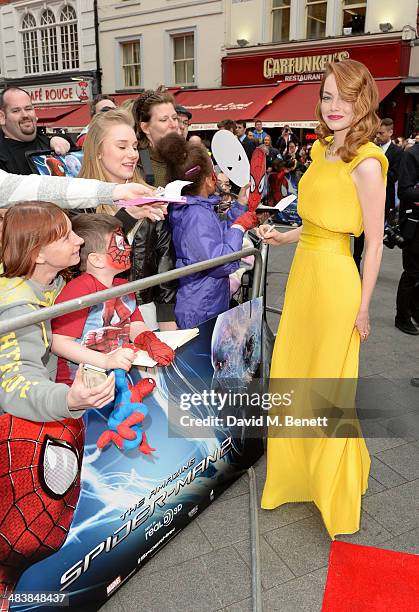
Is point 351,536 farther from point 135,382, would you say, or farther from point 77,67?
point 77,67

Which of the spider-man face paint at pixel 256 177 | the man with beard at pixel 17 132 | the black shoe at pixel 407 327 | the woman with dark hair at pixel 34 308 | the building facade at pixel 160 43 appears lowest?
the black shoe at pixel 407 327

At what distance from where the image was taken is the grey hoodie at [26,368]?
1.55 m

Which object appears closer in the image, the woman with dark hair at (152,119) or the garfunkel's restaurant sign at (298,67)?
the woman with dark hair at (152,119)

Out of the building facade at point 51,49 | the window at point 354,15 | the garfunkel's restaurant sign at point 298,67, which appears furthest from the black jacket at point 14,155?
the building facade at point 51,49

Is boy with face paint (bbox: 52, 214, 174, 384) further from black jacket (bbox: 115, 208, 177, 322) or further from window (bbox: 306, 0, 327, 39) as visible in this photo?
window (bbox: 306, 0, 327, 39)

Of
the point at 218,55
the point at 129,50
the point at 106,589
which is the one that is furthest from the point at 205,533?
the point at 129,50

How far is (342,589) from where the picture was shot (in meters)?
2.29

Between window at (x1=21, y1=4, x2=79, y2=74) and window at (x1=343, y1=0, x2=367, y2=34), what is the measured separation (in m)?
11.1

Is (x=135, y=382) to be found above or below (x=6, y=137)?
below

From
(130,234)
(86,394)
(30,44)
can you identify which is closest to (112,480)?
(86,394)

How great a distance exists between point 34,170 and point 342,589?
9.47 ft

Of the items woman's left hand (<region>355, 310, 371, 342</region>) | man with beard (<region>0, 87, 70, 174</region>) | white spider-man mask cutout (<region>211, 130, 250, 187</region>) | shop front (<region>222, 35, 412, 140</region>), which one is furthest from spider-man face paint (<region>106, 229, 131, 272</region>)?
shop front (<region>222, 35, 412, 140</region>)

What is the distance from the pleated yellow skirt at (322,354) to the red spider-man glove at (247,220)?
26 cm

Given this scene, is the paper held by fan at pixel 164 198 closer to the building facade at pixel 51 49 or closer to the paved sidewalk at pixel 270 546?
the paved sidewalk at pixel 270 546
